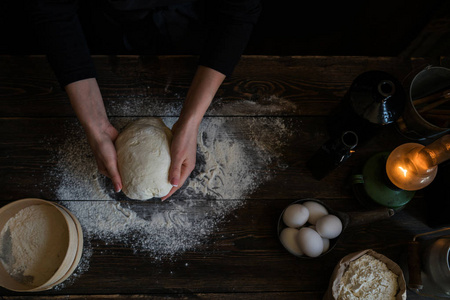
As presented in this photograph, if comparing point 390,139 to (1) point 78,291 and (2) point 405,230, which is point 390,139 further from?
(1) point 78,291

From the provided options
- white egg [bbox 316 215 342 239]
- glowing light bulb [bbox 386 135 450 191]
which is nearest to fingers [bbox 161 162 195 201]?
white egg [bbox 316 215 342 239]

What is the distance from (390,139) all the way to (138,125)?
96 cm

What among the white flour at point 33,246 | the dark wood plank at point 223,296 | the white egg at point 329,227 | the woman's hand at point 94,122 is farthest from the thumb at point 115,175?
the white egg at point 329,227

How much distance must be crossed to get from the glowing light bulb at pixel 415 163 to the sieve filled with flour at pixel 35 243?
1.10m

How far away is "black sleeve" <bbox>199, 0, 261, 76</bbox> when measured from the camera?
0.96 metres

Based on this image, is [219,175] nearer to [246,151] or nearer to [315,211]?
[246,151]

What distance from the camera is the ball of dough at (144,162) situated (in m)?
0.94

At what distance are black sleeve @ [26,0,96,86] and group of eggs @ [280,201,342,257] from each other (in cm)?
86

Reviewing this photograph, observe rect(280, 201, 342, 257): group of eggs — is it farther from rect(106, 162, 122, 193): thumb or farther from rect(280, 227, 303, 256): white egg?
rect(106, 162, 122, 193): thumb

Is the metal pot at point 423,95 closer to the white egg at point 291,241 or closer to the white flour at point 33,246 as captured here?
the white egg at point 291,241

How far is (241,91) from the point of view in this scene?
1161mm

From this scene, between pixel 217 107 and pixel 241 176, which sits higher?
pixel 217 107

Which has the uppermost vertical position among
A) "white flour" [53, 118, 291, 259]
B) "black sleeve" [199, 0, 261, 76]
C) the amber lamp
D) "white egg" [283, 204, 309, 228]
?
"black sleeve" [199, 0, 261, 76]

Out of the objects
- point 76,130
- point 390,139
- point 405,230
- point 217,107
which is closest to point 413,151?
point 390,139
